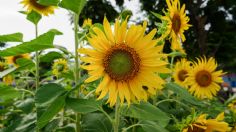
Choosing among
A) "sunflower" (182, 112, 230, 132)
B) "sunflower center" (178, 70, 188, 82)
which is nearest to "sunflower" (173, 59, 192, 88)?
"sunflower center" (178, 70, 188, 82)

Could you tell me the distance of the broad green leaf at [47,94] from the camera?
150 cm

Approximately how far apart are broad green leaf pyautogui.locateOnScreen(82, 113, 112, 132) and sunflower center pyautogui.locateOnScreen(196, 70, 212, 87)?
133 cm

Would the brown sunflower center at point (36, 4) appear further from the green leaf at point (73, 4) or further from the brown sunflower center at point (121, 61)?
the brown sunflower center at point (121, 61)

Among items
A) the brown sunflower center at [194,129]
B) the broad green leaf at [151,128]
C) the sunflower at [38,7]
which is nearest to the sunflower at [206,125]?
the brown sunflower center at [194,129]

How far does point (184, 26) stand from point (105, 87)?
0.70m

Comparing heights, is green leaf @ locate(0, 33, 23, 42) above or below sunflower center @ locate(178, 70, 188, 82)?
above

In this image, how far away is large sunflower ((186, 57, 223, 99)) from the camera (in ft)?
9.91

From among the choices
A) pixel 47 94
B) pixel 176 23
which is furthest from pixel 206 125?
pixel 47 94

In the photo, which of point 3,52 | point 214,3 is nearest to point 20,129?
point 3,52

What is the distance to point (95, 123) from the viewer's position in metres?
1.78

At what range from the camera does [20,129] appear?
1876 millimetres

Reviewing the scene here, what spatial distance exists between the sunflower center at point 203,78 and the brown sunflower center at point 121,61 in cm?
156

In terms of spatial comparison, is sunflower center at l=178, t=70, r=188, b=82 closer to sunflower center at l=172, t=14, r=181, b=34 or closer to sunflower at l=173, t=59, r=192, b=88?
sunflower at l=173, t=59, r=192, b=88

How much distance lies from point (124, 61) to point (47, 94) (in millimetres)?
295
